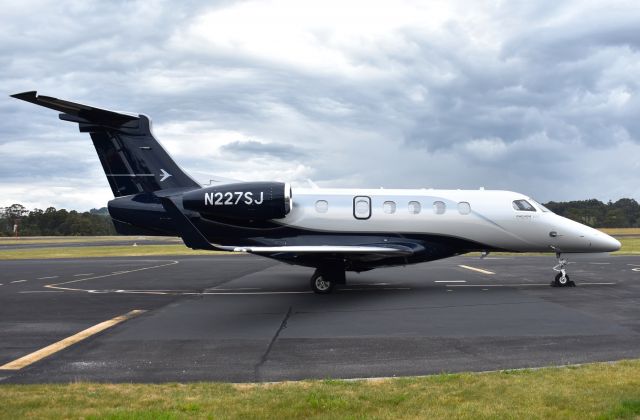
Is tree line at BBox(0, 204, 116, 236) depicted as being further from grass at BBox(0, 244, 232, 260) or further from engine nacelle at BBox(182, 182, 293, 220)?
engine nacelle at BBox(182, 182, 293, 220)

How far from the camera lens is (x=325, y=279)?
1666 centimetres

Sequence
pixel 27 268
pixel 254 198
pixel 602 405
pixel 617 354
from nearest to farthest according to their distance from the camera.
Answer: pixel 602 405 < pixel 617 354 < pixel 254 198 < pixel 27 268

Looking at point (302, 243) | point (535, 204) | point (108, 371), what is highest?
point (535, 204)

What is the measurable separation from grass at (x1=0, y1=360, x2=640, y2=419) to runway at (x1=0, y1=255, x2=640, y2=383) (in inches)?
30.0

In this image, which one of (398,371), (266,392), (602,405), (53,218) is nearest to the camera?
(602,405)

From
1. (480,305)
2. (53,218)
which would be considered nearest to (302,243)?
(480,305)

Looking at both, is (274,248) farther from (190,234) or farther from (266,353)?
(266,353)

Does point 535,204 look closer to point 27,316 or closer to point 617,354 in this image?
point 617,354

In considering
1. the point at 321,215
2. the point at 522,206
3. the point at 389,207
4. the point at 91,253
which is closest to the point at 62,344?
the point at 321,215

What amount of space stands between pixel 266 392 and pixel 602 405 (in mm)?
3716

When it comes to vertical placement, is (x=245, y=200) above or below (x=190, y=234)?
above

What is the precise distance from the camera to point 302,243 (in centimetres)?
1694

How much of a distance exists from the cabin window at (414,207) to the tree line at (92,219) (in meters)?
72.0

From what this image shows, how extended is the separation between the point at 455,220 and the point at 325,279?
446 cm
